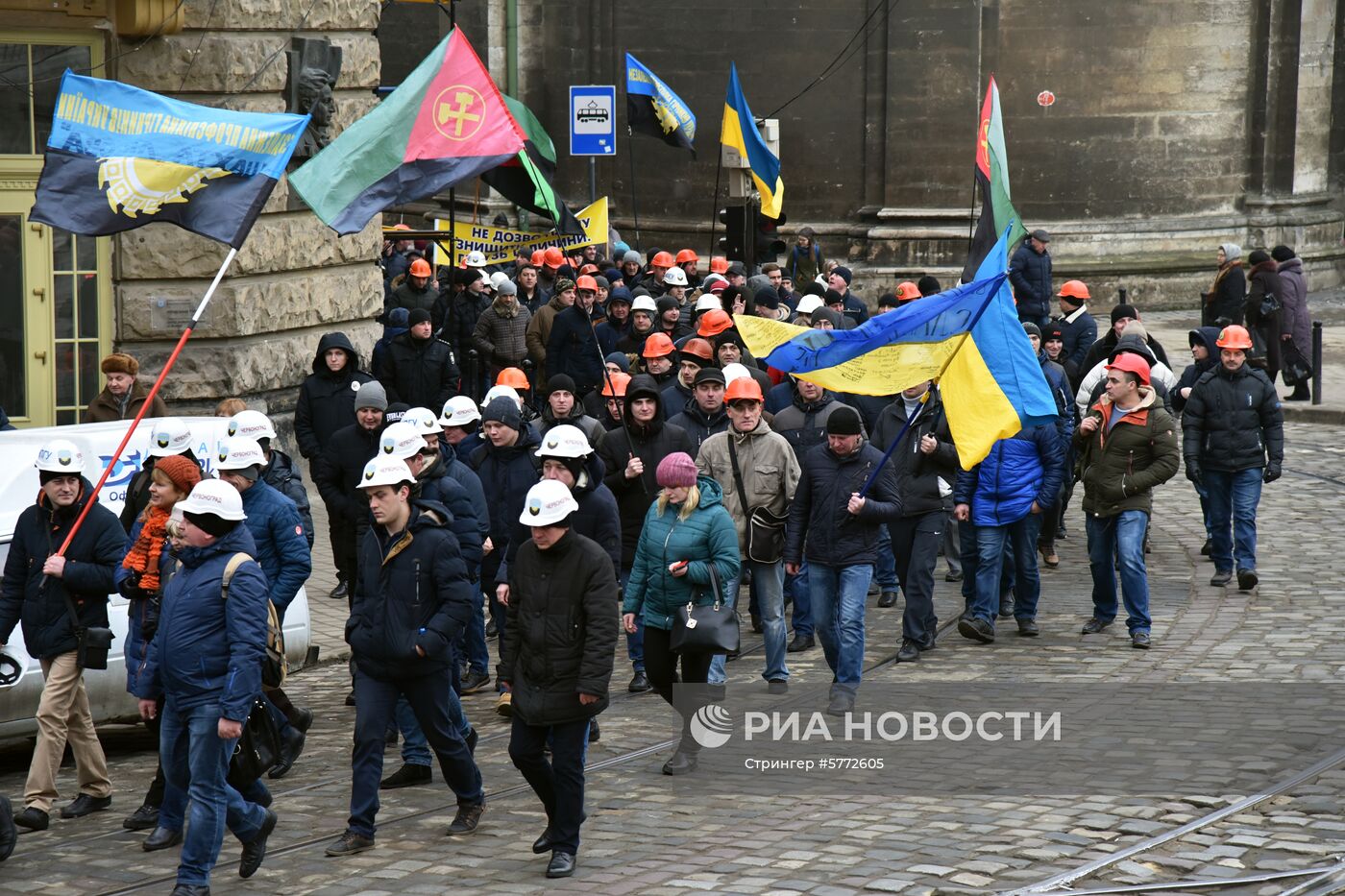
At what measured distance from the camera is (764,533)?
11344mm

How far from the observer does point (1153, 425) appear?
12469 mm

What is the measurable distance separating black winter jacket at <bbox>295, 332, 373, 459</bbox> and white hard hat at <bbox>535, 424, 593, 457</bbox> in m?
4.29

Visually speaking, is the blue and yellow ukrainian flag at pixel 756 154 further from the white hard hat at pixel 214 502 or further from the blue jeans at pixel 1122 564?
the white hard hat at pixel 214 502

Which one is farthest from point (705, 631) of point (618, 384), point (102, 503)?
point (618, 384)

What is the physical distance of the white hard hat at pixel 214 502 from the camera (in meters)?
7.91

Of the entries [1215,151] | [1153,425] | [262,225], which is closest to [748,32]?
[1215,151]

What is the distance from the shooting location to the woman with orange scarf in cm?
877

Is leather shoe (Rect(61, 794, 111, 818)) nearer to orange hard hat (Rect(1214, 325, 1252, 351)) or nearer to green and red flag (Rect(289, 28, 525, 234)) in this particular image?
green and red flag (Rect(289, 28, 525, 234))

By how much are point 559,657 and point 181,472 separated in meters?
2.02

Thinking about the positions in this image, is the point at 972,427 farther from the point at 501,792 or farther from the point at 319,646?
the point at 319,646

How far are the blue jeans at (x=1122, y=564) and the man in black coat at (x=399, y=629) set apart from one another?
516cm

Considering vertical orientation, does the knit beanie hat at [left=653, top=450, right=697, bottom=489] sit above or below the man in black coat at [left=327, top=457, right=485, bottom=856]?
above

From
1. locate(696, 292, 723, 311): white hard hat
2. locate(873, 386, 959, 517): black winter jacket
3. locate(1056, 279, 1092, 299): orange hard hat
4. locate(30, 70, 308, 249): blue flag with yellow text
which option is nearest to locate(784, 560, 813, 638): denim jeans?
locate(873, 386, 959, 517): black winter jacket

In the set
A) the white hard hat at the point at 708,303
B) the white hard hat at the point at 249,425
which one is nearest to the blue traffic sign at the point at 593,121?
the white hard hat at the point at 708,303
